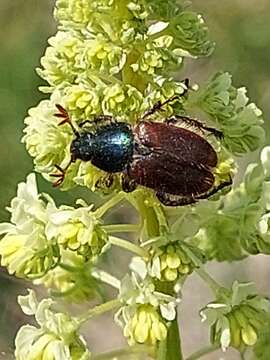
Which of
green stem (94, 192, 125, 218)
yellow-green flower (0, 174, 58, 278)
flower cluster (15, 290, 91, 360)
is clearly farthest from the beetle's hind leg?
flower cluster (15, 290, 91, 360)

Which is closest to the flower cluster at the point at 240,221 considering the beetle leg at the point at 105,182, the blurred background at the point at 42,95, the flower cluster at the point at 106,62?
the beetle leg at the point at 105,182

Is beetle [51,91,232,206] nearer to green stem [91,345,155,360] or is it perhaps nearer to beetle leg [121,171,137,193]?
beetle leg [121,171,137,193]

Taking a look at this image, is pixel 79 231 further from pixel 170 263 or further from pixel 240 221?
pixel 240 221

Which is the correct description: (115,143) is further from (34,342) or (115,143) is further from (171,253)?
(34,342)

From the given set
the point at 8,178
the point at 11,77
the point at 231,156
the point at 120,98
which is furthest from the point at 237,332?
the point at 11,77

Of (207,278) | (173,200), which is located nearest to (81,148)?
(173,200)
